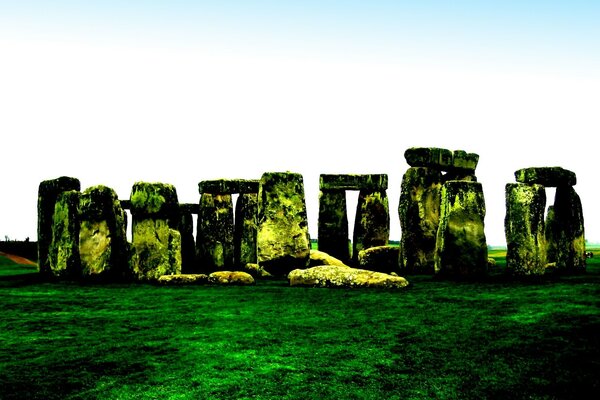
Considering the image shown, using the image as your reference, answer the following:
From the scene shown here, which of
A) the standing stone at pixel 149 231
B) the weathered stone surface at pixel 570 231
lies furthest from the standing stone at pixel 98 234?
the weathered stone surface at pixel 570 231

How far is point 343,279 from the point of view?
38.3 ft

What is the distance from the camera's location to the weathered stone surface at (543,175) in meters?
13.6

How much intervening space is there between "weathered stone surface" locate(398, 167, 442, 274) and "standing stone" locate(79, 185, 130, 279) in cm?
614

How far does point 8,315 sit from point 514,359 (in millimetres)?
6310

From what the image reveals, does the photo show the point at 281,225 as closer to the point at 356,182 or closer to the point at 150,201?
the point at 150,201

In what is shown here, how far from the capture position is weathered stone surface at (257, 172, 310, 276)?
14.5 metres

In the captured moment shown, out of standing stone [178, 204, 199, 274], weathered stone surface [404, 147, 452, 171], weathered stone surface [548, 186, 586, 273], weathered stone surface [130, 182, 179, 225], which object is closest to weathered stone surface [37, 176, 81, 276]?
weathered stone surface [130, 182, 179, 225]

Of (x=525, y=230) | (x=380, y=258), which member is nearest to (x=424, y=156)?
(x=380, y=258)

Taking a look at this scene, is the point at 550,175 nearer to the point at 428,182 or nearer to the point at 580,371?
the point at 428,182

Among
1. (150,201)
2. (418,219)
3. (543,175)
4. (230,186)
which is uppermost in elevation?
(230,186)

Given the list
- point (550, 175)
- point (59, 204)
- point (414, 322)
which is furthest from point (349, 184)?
point (414, 322)

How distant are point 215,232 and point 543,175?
9.12 meters

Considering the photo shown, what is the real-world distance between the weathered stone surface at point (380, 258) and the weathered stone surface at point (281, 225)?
8.73 feet

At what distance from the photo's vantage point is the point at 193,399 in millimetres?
5551
